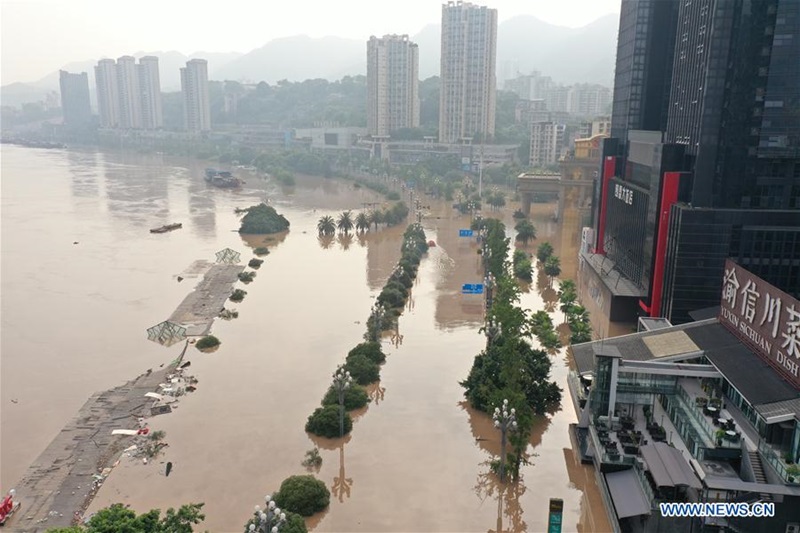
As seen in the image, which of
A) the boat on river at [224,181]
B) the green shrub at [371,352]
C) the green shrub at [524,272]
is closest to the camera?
the green shrub at [371,352]

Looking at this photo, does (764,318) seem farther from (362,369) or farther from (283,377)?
(283,377)

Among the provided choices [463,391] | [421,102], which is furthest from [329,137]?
[463,391]

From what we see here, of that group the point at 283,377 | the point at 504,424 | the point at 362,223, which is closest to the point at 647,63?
the point at 362,223

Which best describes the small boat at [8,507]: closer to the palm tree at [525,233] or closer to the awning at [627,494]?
the awning at [627,494]

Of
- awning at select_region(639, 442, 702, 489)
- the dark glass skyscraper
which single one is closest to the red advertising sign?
awning at select_region(639, 442, 702, 489)

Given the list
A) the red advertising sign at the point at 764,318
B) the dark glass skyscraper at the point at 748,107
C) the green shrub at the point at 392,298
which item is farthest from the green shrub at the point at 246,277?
the red advertising sign at the point at 764,318

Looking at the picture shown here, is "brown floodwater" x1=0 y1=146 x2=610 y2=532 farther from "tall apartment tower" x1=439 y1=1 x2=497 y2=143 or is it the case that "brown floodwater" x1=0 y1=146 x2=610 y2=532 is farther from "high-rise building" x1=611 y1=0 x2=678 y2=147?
"tall apartment tower" x1=439 y1=1 x2=497 y2=143
